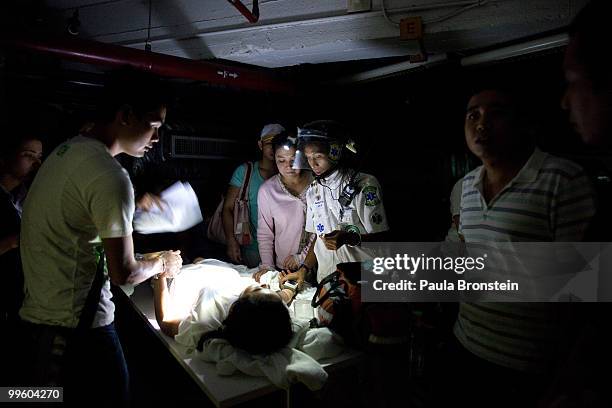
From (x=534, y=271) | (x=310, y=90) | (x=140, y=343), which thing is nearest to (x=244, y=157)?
(x=310, y=90)

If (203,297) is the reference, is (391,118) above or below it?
above

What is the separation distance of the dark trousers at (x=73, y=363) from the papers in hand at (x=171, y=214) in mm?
792

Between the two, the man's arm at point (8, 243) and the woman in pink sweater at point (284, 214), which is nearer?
the man's arm at point (8, 243)

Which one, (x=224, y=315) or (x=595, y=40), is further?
(x=224, y=315)

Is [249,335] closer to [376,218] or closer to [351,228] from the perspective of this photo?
[351,228]

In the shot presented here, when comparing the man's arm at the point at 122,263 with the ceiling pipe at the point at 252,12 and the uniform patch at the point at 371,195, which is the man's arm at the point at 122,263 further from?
the ceiling pipe at the point at 252,12

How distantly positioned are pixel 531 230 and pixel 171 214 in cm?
218

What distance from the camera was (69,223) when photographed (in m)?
1.85

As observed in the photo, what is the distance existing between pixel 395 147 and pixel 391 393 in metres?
2.50

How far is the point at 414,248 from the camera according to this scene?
284 centimetres

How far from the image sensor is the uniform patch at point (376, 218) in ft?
10.3

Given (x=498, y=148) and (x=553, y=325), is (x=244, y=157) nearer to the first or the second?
(x=498, y=148)

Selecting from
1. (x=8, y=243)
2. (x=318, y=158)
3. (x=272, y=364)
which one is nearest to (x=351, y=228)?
(x=318, y=158)

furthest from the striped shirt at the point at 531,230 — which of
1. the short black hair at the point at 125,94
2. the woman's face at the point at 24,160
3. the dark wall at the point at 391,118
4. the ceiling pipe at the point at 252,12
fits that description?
the woman's face at the point at 24,160
